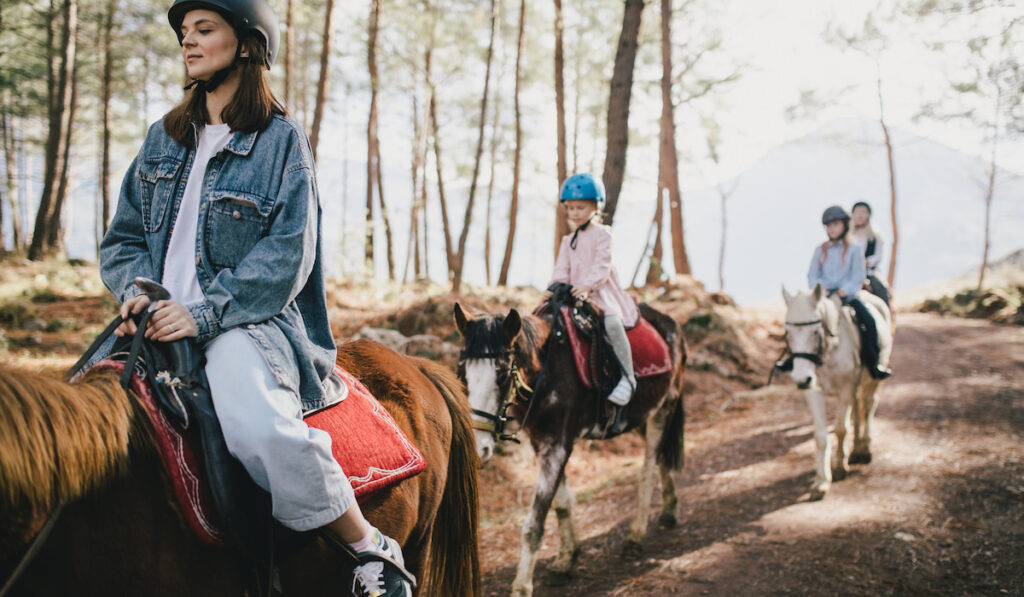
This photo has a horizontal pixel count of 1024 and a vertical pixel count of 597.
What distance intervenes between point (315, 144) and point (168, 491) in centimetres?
1028

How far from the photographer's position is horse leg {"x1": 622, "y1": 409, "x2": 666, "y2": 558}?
459cm

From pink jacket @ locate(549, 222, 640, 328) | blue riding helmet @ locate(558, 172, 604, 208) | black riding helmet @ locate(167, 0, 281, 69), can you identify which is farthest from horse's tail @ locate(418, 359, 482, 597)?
blue riding helmet @ locate(558, 172, 604, 208)

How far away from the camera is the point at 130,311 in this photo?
154 centimetres

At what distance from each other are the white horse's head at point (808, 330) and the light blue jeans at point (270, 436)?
5.04 metres

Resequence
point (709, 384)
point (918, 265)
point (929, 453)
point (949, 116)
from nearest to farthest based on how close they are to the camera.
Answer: point (929, 453), point (709, 384), point (949, 116), point (918, 265)

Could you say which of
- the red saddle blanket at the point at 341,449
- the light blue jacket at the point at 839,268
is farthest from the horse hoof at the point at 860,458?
the red saddle blanket at the point at 341,449

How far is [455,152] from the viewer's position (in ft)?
68.5

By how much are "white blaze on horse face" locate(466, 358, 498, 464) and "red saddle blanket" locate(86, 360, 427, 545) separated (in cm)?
126

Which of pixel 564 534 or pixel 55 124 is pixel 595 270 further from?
pixel 55 124

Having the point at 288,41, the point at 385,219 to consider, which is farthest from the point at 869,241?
the point at 288,41

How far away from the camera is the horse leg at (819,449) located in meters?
5.28

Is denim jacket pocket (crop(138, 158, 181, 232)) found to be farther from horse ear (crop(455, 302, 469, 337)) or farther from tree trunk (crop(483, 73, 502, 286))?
tree trunk (crop(483, 73, 502, 286))

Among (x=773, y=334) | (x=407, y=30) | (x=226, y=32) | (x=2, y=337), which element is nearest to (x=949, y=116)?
(x=773, y=334)

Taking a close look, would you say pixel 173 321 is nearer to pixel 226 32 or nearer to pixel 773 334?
pixel 226 32
